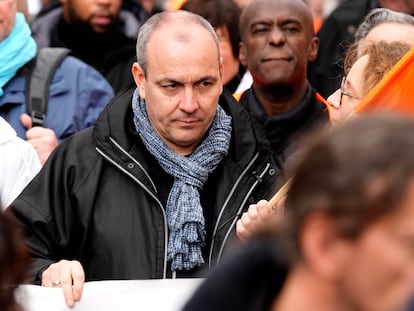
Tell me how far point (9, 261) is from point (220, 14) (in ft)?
13.8

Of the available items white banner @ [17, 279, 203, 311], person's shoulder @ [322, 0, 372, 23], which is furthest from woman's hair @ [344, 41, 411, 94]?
person's shoulder @ [322, 0, 372, 23]

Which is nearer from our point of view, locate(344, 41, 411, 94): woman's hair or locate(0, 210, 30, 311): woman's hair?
locate(0, 210, 30, 311): woman's hair

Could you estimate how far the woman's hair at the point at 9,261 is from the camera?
7.83 ft

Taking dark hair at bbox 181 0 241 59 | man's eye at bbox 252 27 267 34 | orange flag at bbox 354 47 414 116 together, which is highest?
orange flag at bbox 354 47 414 116

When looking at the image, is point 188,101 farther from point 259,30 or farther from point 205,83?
point 259,30

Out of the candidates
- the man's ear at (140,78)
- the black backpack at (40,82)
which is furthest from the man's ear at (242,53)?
the man's ear at (140,78)

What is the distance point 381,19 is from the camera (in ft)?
17.1

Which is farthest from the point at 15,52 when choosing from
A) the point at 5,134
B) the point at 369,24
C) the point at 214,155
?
the point at 369,24

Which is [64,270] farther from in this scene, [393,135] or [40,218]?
[393,135]

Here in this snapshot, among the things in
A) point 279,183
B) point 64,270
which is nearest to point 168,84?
point 279,183

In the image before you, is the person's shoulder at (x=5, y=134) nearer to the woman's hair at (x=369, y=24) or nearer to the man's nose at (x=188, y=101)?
the man's nose at (x=188, y=101)

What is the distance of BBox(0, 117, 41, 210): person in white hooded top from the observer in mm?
4609

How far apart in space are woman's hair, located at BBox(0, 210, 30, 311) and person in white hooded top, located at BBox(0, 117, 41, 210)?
85.0 inches

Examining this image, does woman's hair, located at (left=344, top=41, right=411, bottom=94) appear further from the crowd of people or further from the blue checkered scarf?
the blue checkered scarf
